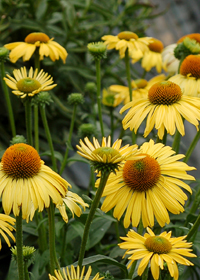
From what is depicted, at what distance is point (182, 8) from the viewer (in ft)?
9.41

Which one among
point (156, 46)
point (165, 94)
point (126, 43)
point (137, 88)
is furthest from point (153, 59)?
point (165, 94)

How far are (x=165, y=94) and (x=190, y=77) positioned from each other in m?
0.18

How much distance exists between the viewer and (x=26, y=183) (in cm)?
59

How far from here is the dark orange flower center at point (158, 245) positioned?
58 cm

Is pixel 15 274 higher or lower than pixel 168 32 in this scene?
lower

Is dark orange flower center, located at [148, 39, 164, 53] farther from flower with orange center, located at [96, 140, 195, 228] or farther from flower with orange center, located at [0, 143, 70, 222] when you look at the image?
flower with orange center, located at [0, 143, 70, 222]

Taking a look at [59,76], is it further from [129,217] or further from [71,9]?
[129,217]

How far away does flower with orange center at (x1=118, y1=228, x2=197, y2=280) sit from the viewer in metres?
0.56

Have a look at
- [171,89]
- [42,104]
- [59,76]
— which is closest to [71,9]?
[59,76]

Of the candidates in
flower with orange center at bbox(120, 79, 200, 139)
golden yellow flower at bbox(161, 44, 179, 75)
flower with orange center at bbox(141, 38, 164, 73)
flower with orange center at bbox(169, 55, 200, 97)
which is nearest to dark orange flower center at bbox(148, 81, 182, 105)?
flower with orange center at bbox(120, 79, 200, 139)

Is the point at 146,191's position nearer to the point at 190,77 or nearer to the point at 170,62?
the point at 190,77

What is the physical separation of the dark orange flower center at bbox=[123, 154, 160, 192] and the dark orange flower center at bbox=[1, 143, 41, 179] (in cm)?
16

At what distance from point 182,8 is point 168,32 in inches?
11.3

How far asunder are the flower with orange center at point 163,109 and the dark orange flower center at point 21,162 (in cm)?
25
